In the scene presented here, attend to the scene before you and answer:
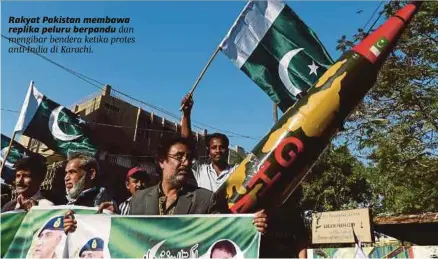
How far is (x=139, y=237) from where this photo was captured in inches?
145

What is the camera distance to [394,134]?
11.0 meters

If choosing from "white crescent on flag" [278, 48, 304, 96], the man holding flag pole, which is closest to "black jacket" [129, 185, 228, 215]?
the man holding flag pole

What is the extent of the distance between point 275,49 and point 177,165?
2996 mm

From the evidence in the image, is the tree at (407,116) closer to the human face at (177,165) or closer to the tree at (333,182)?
the tree at (333,182)

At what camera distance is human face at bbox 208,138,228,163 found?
507 cm

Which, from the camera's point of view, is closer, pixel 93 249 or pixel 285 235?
pixel 93 249

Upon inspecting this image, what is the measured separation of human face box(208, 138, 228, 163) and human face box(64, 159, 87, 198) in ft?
4.99

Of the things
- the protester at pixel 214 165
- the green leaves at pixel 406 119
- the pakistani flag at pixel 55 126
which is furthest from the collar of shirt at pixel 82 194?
the green leaves at pixel 406 119

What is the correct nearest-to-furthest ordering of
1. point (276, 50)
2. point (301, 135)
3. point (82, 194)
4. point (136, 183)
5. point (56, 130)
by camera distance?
point (82, 194) → point (301, 135) → point (136, 183) → point (276, 50) → point (56, 130)

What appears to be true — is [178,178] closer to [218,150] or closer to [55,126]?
[218,150]

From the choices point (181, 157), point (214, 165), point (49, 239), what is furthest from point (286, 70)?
point (49, 239)

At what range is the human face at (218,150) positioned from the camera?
5074 mm

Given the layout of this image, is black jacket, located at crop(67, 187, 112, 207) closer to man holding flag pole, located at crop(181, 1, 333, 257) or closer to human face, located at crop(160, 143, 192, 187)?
human face, located at crop(160, 143, 192, 187)

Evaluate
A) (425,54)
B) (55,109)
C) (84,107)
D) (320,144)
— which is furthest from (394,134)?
(84,107)
